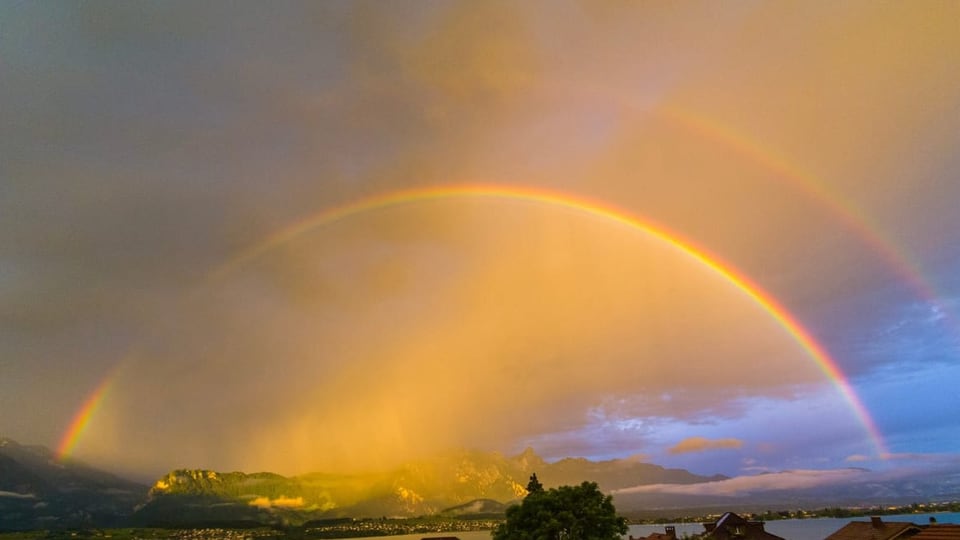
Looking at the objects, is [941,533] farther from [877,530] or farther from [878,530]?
[877,530]

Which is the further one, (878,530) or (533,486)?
(533,486)

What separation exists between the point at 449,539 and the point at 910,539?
69626 mm

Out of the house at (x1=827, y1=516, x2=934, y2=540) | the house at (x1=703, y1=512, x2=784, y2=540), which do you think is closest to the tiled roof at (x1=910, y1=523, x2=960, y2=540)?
the house at (x1=827, y1=516, x2=934, y2=540)

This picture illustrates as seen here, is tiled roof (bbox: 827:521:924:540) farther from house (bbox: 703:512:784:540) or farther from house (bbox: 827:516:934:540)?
house (bbox: 703:512:784:540)

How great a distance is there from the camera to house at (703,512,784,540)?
8688cm

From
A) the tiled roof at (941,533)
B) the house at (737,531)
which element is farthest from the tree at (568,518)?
the house at (737,531)

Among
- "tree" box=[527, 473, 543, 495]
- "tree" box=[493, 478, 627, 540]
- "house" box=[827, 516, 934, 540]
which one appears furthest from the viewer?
"tree" box=[527, 473, 543, 495]

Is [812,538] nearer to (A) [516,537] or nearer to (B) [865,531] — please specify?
(B) [865,531]

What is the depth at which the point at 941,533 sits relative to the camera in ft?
163

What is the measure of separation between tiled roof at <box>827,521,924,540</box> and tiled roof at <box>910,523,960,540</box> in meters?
6.36

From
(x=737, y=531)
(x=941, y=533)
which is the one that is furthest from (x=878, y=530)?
(x=737, y=531)

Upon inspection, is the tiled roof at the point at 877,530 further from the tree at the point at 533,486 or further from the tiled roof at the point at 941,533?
the tree at the point at 533,486

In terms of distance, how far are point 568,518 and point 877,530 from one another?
3418 centimetres

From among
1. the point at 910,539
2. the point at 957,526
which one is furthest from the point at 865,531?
the point at 957,526
